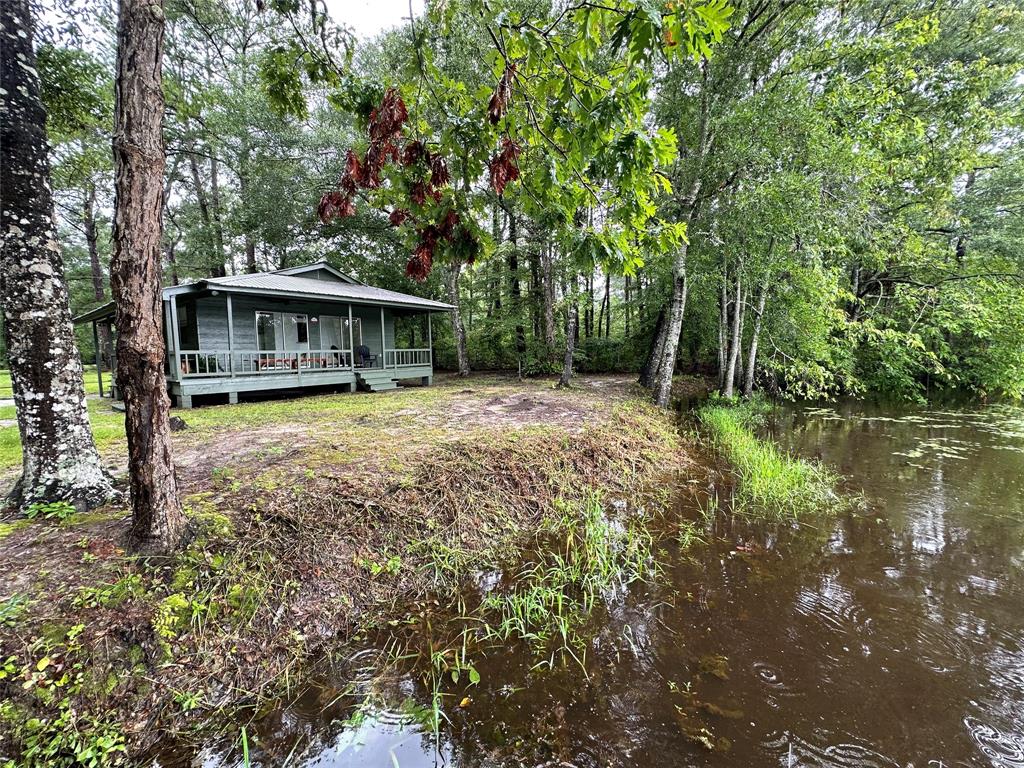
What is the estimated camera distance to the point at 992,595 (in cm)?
327

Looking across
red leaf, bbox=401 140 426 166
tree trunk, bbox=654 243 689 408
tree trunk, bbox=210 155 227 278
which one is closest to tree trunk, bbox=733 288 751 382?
tree trunk, bbox=654 243 689 408

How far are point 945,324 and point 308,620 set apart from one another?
595 inches

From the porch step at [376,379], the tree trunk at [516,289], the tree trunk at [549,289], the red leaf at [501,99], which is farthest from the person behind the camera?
the tree trunk at [516,289]

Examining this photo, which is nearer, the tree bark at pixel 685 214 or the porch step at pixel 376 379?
the tree bark at pixel 685 214

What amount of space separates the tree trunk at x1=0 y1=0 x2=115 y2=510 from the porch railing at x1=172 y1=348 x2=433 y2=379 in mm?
6788

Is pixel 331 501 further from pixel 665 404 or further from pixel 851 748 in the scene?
pixel 665 404

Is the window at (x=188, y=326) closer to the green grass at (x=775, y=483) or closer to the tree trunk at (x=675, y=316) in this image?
the tree trunk at (x=675, y=316)

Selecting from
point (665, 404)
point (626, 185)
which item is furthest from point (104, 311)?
point (665, 404)

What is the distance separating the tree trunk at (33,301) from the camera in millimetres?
Answer: 2918

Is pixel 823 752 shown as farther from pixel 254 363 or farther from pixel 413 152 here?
pixel 254 363

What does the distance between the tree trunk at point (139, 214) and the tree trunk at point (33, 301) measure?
4.29 ft

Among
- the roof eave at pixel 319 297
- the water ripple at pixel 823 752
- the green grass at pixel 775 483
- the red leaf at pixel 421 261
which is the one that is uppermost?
the roof eave at pixel 319 297

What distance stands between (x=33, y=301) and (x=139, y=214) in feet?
5.14

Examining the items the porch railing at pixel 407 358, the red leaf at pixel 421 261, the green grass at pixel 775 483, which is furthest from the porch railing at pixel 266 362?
the green grass at pixel 775 483
